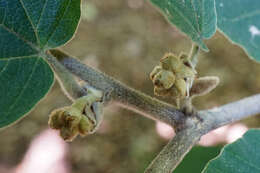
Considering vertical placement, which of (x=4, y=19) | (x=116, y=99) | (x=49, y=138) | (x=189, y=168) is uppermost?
(x=4, y=19)

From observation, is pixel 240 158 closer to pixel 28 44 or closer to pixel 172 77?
pixel 172 77

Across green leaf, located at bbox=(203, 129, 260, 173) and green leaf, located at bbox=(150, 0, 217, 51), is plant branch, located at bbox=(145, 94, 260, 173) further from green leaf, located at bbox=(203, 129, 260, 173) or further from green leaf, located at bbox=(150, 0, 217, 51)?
green leaf, located at bbox=(150, 0, 217, 51)

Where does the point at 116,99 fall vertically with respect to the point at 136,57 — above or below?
above

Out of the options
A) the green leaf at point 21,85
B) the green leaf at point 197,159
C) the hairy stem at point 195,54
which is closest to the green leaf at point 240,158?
the hairy stem at point 195,54

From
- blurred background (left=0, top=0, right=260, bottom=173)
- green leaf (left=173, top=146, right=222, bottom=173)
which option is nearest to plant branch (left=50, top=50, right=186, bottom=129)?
green leaf (left=173, top=146, right=222, bottom=173)

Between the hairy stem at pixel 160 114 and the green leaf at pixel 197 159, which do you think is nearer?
the hairy stem at pixel 160 114

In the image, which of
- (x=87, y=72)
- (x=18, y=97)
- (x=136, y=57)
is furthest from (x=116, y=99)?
(x=136, y=57)

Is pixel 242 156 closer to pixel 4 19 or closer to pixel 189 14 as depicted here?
pixel 189 14

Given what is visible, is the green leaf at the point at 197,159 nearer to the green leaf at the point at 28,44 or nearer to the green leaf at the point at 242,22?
the green leaf at the point at 242,22
